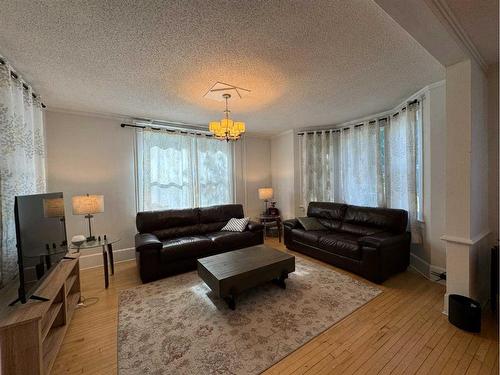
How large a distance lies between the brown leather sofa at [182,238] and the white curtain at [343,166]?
172 cm

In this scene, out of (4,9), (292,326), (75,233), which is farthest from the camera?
(75,233)

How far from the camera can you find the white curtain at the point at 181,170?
12.3 ft

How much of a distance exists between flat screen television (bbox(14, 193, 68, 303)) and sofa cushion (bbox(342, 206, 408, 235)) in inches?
157

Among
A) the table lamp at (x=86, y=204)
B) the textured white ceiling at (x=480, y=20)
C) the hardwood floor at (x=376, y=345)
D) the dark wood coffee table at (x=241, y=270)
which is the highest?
the textured white ceiling at (x=480, y=20)

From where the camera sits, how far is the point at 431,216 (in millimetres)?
2727

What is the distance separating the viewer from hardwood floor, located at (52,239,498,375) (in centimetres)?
148

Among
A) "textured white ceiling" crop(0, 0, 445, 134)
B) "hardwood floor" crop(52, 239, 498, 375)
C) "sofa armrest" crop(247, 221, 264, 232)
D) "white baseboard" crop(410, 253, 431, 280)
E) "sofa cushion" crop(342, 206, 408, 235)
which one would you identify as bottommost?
"hardwood floor" crop(52, 239, 498, 375)

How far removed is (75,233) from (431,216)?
17.5 ft

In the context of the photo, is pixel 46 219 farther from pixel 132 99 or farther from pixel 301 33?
pixel 301 33

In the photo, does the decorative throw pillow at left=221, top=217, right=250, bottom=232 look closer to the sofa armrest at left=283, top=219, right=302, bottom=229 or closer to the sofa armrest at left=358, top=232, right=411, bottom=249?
the sofa armrest at left=283, top=219, right=302, bottom=229

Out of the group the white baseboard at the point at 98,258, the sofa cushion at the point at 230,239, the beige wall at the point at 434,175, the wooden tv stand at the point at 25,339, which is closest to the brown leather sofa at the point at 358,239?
the beige wall at the point at 434,175

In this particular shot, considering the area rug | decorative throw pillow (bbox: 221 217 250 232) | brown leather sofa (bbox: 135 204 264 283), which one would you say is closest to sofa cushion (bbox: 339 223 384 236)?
the area rug

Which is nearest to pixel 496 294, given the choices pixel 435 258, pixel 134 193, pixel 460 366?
pixel 435 258

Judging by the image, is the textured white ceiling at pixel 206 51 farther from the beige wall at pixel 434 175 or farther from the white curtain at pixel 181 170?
the white curtain at pixel 181 170
